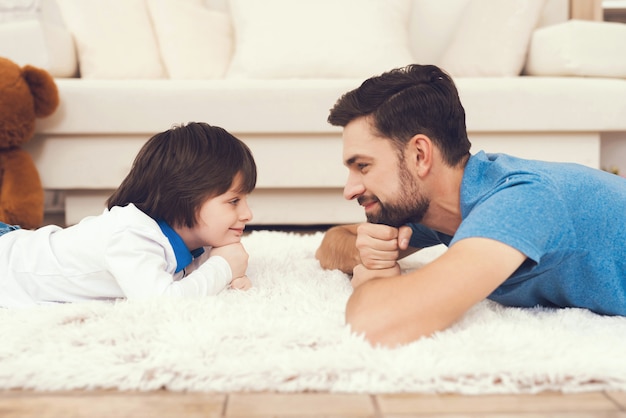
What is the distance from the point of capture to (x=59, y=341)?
913 mm

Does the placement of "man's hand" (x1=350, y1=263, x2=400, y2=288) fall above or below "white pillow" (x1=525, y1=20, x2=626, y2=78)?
below

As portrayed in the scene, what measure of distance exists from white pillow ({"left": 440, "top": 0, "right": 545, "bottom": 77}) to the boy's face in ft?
5.38

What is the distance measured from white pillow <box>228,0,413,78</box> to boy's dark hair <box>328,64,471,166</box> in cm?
141

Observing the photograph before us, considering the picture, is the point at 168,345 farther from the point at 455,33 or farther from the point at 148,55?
the point at 455,33

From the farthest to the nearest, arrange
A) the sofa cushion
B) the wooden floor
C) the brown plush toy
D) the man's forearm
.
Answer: the sofa cushion, the brown plush toy, the man's forearm, the wooden floor

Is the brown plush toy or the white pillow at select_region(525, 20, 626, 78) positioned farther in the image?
the white pillow at select_region(525, 20, 626, 78)

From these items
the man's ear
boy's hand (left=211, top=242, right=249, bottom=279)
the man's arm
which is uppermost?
the man's ear

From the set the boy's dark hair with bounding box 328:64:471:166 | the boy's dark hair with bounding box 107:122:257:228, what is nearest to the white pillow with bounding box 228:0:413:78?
the boy's dark hair with bounding box 107:122:257:228

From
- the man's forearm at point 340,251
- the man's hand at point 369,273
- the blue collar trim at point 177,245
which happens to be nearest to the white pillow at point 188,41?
the man's forearm at point 340,251

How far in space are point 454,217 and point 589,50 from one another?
159 centimetres

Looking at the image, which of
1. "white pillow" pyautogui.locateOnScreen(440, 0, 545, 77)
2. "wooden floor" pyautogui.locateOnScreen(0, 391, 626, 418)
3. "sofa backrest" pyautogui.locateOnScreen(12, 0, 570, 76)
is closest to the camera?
"wooden floor" pyautogui.locateOnScreen(0, 391, 626, 418)

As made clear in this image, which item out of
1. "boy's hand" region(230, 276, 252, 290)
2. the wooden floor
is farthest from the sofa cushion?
the wooden floor

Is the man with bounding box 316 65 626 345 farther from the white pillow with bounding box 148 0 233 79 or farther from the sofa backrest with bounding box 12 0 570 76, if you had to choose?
the sofa backrest with bounding box 12 0 570 76

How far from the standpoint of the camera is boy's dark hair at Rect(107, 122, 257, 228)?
126 centimetres
